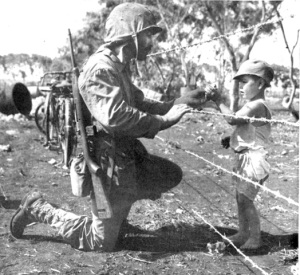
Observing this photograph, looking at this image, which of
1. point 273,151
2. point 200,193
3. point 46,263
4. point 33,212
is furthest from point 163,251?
point 273,151

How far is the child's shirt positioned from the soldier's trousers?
0.58 metres

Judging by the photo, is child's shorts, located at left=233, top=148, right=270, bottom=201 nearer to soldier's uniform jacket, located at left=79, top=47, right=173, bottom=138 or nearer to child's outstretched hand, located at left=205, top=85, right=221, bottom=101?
child's outstretched hand, located at left=205, top=85, right=221, bottom=101

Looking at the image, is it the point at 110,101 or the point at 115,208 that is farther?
the point at 115,208

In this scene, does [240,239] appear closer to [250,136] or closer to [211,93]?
[250,136]

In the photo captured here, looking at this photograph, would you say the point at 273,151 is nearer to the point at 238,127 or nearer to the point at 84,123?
the point at 238,127

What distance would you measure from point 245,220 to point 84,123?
1.64m

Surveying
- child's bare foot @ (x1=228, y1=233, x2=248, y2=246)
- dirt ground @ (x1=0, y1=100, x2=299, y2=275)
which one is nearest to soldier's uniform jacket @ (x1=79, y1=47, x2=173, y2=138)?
dirt ground @ (x1=0, y1=100, x2=299, y2=275)

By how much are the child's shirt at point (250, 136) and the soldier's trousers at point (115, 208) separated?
584 mm

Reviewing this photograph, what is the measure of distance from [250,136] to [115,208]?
50.5 inches

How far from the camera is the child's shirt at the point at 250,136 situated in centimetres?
351

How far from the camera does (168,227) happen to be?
4.06 metres

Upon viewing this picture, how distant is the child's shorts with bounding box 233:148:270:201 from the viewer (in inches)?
137

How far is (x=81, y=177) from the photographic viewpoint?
130 inches

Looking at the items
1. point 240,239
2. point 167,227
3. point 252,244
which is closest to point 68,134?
point 167,227
